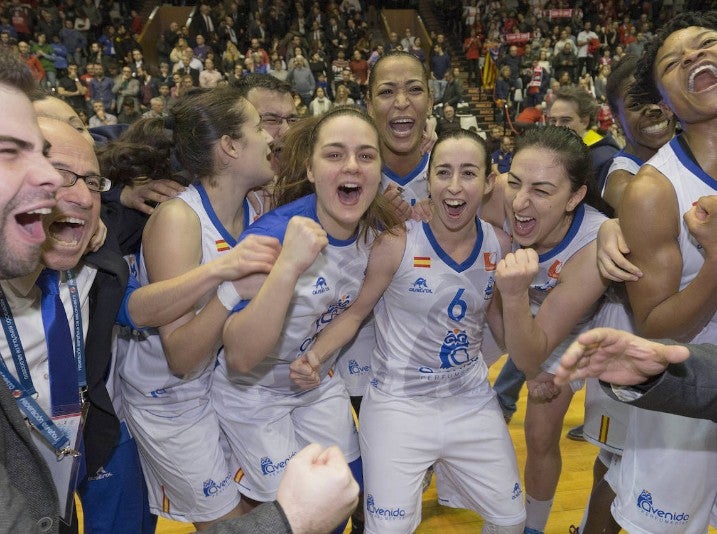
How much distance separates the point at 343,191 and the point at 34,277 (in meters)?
1.15

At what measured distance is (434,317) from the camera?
8.57 feet

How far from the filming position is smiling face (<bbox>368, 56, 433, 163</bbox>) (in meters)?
3.30

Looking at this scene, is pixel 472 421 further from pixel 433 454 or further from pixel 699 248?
pixel 699 248

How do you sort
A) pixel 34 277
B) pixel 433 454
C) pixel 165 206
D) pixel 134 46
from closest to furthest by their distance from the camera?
1. pixel 34 277
2. pixel 165 206
3. pixel 433 454
4. pixel 134 46

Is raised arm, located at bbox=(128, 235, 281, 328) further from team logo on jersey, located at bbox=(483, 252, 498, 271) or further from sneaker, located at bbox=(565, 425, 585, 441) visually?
sneaker, located at bbox=(565, 425, 585, 441)

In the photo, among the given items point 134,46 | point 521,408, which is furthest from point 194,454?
point 134,46

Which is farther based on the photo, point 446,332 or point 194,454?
point 446,332

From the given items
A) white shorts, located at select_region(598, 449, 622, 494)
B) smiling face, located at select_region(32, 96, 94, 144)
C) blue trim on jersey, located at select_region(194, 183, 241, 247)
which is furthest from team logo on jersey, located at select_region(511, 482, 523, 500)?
smiling face, located at select_region(32, 96, 94, 144)

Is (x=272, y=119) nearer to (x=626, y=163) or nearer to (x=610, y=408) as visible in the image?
(x=626, y=163)

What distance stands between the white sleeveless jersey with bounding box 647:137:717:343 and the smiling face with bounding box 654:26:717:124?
150 millimetres

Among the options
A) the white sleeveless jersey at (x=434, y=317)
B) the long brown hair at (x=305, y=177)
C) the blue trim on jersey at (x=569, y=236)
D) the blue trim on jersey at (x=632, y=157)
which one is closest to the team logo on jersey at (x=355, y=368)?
the white sleeveless jersey at (x=434, y=317)

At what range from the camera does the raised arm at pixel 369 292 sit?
101 inches

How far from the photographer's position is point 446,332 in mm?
2633

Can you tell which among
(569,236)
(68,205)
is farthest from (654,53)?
(68,205)
